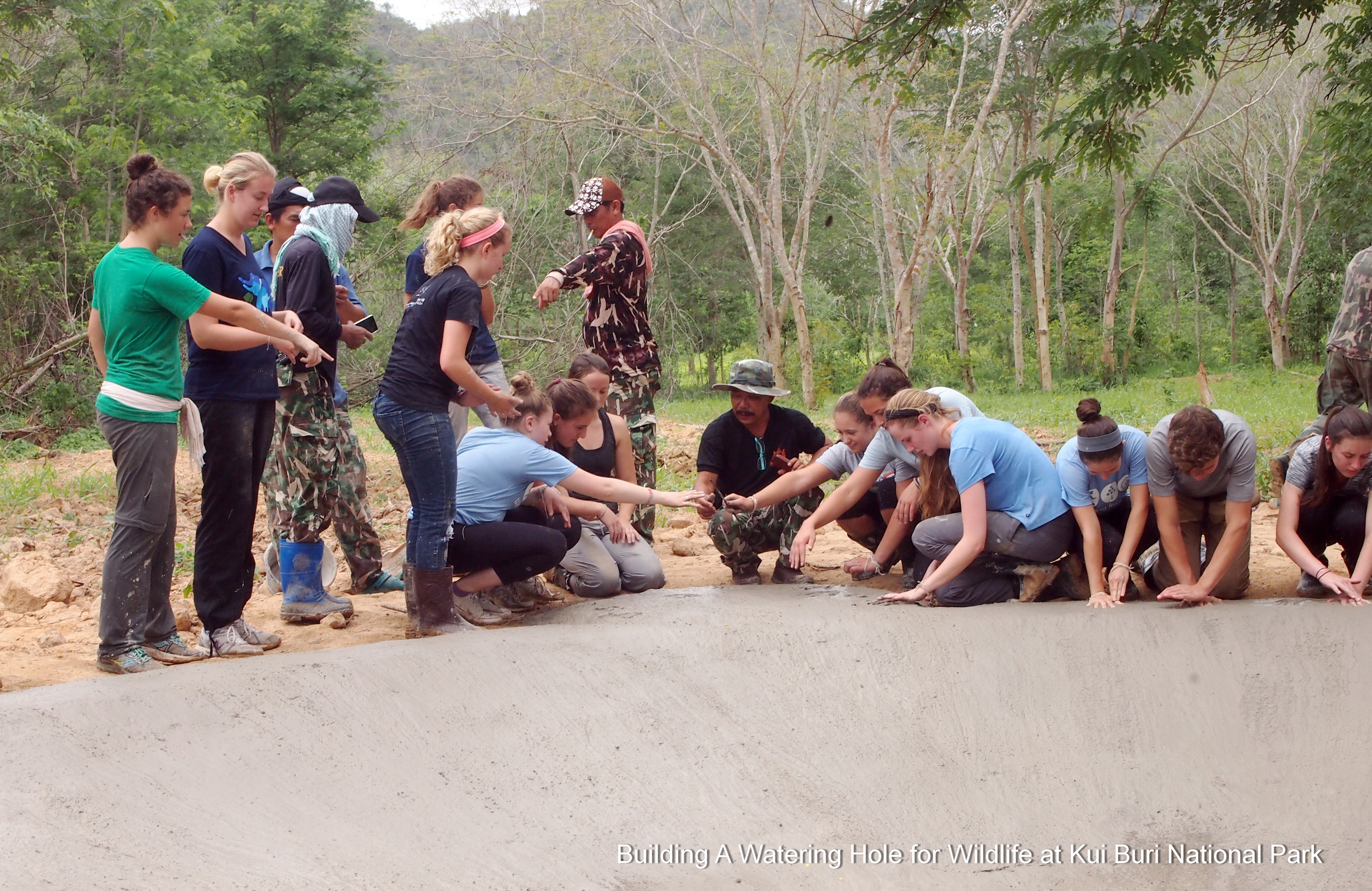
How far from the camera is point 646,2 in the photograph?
16812 mm

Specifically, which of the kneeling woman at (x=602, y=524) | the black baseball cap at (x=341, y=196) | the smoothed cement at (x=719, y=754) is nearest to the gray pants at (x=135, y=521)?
the smoothed cement at (x=719, y=754)

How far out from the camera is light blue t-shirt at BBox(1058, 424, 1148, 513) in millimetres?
4387

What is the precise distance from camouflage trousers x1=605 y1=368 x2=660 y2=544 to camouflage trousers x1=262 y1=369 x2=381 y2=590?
1.28 meters

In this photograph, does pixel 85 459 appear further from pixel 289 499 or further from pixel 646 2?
pixel 646 2

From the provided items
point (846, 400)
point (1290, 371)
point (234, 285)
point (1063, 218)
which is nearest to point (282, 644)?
point (234, 285)

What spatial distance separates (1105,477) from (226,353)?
3.36 m

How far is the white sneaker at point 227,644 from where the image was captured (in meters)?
3.99

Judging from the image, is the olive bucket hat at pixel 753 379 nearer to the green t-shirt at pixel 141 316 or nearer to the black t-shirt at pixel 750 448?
the black t-shirt at pixel 750 448

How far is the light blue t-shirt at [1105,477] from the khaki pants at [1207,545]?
0.76 ft

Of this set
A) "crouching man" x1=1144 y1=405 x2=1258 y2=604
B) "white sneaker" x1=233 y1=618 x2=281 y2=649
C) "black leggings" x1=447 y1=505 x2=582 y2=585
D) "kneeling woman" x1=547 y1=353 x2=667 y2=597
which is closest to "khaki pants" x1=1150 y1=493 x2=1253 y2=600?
"crouching man" x1=1144 y1=405 x2=1258 y2=604

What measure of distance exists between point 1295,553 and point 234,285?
13.4 ft

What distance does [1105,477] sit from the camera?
4453 millimetres

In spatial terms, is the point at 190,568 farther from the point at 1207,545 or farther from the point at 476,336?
the point at 1207,545

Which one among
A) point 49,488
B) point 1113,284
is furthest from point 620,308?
point 1113,284
